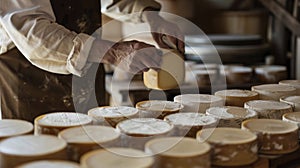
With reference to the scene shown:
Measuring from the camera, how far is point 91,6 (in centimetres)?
237

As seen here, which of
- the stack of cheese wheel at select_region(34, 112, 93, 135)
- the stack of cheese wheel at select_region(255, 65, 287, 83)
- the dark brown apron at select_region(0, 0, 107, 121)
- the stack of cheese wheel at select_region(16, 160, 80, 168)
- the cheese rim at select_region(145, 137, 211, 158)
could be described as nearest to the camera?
the stack of cheese wheel at select_region(16, 160, 80, 168)

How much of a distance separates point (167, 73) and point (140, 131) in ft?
2.09

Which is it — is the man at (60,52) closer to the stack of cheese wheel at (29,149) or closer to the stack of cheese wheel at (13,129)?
the stack of cheese wheel at (13,129)

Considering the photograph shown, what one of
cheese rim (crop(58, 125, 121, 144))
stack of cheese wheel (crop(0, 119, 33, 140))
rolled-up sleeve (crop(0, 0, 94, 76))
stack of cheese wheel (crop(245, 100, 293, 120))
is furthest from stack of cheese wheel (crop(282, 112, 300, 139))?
stack of cheese wheel (crop(0, 119, 33, 140))

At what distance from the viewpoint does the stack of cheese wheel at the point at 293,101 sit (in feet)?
6.51

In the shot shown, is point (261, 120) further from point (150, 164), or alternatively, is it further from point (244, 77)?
point (244, 77)

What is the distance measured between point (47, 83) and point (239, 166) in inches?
44.7

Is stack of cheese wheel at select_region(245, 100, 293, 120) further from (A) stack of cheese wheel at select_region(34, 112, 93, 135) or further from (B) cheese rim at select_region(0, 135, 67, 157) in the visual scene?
(B) cheese rim at select_region(0, 135, 67, 157)

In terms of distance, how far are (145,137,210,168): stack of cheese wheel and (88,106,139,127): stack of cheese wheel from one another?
0.30 m

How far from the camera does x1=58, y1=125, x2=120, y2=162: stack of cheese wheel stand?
1.47 m

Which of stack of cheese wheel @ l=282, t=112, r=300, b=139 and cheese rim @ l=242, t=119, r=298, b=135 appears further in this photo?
stack of cheese wheel @ l=282, t=112, r=300, b=139

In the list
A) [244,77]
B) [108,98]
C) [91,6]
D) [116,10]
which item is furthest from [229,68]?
[91,6]

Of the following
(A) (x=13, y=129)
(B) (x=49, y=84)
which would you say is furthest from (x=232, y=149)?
(B) (x=49, y=84)

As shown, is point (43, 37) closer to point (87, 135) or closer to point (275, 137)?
point (87, 135)
